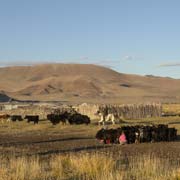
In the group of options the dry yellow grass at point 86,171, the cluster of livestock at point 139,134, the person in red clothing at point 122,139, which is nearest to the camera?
the dry yellow grass at point 86,171

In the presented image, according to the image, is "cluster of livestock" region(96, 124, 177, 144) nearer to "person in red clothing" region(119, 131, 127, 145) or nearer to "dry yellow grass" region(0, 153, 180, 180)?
"person in red clothing" region(119, 131, 127, 145)

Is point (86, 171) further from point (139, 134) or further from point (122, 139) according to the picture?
point (139, 134)

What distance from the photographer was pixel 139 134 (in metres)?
25.0

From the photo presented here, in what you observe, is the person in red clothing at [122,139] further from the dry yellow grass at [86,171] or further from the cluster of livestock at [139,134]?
the dry yellow grass at [86,171]

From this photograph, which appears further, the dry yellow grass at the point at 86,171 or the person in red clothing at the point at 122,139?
the person in red clothing at the point at 122,139

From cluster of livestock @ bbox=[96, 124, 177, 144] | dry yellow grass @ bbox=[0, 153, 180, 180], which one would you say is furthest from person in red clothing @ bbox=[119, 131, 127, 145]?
dry yellow grass @ bbox=[0, 153, 180, 180]

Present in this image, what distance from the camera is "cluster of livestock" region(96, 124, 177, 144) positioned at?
24797 millimetres

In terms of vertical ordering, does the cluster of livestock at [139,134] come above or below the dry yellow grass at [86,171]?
above

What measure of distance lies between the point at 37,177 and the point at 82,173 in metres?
1.39

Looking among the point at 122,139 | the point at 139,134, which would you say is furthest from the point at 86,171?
the point at 139,134

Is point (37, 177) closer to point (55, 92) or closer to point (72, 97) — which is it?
point (72, 97)

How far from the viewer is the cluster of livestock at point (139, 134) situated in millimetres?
24797

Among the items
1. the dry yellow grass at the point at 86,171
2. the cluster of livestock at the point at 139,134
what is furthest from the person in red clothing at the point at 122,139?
the dry yellow grass at the point at 86,171

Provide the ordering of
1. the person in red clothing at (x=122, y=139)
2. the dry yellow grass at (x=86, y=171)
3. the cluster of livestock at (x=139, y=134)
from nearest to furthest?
the dry yellow grass at (x=86, y=171)
the person in red clothing at (x=122, y=139)
the cluster of livestock at (x=139, y=134)
